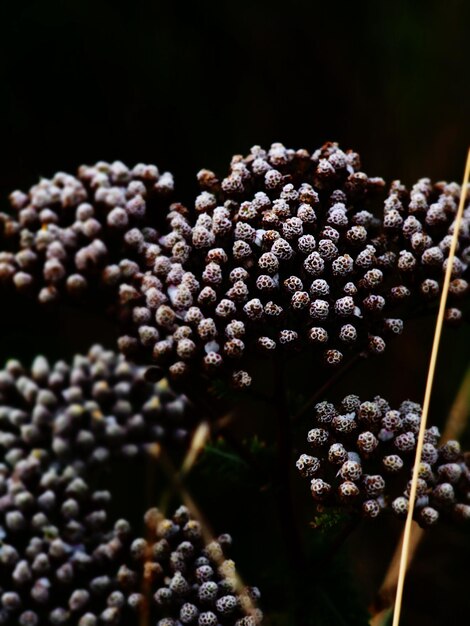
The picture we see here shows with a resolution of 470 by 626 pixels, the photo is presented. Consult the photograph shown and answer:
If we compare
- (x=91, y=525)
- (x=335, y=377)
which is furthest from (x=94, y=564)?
(x=335, y=377)

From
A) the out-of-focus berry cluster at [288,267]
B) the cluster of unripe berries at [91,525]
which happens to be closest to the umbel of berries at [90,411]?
the cluster of unripe berries at [91,525]

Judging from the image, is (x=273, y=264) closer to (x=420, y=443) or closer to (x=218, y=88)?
(x=420, y=443)

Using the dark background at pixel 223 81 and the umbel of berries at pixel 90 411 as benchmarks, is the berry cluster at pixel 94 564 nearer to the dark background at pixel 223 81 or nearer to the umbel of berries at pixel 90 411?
the umbel of berries at pixel 90 411

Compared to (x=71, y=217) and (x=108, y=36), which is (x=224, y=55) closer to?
(x=108, y=36)

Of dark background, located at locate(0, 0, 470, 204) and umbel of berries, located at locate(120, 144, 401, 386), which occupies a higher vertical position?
dark background, located at locate(0, 0, 470, 204)

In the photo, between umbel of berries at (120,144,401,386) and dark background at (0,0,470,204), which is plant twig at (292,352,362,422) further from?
dark background at (0,0,470,204)

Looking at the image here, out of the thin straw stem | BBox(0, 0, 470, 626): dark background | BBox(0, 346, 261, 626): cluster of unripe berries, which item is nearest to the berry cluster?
BBox(0, 346, 261, 626): cluster of unripe berries
